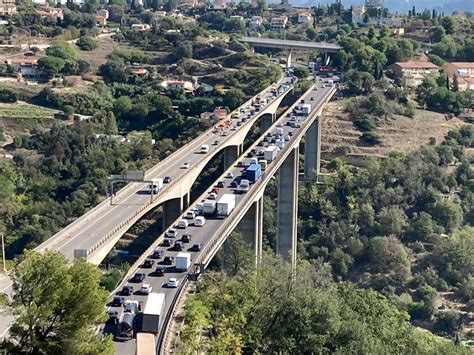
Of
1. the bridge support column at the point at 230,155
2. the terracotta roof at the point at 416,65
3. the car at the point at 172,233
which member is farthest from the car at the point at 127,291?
the terracotta roof at the point at 416,65

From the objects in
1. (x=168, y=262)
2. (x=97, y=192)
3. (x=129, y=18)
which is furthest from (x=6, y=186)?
(x=129, y=18)

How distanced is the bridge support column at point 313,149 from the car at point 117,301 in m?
34.8

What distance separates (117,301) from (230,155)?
30.1 metres

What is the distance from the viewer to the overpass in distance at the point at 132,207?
1129 inches

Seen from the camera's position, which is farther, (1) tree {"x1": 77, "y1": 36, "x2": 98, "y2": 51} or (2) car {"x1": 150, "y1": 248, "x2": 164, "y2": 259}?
(1) tree {"x1": 77, "y1": 36, "x2": 98, "y2": 51}

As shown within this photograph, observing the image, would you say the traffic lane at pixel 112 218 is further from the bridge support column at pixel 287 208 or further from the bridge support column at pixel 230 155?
the bridge support column at pixel 230 155

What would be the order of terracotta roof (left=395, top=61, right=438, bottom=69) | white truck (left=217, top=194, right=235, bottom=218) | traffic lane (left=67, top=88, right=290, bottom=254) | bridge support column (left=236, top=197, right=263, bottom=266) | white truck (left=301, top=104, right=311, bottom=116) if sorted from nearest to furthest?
traffic lane (left=67, top=88, right=290, bottom=254) → white truck (left=217, top=194, right=235, bottom=218) → bridge support column (left=236, top=197, right=263, bottom=266) → white truck (left=301, top=104, right=311, bottom=116) → terracotta roof (left=395, top=61, right=438, bottom=69)

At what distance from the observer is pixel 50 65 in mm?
74312

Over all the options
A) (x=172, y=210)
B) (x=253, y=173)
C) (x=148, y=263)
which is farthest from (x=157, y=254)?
(x=253, y=173)

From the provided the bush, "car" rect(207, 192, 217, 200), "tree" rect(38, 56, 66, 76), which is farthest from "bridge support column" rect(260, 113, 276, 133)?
"car" rect(207, 192, 217, 200)

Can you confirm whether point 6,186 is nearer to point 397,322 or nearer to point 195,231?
point 195,231

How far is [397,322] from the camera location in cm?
2395

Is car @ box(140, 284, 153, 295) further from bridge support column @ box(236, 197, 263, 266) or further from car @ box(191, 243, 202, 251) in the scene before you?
bridge support column @ box(236, 197, 263, 266)

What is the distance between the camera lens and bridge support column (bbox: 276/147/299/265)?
155ft
